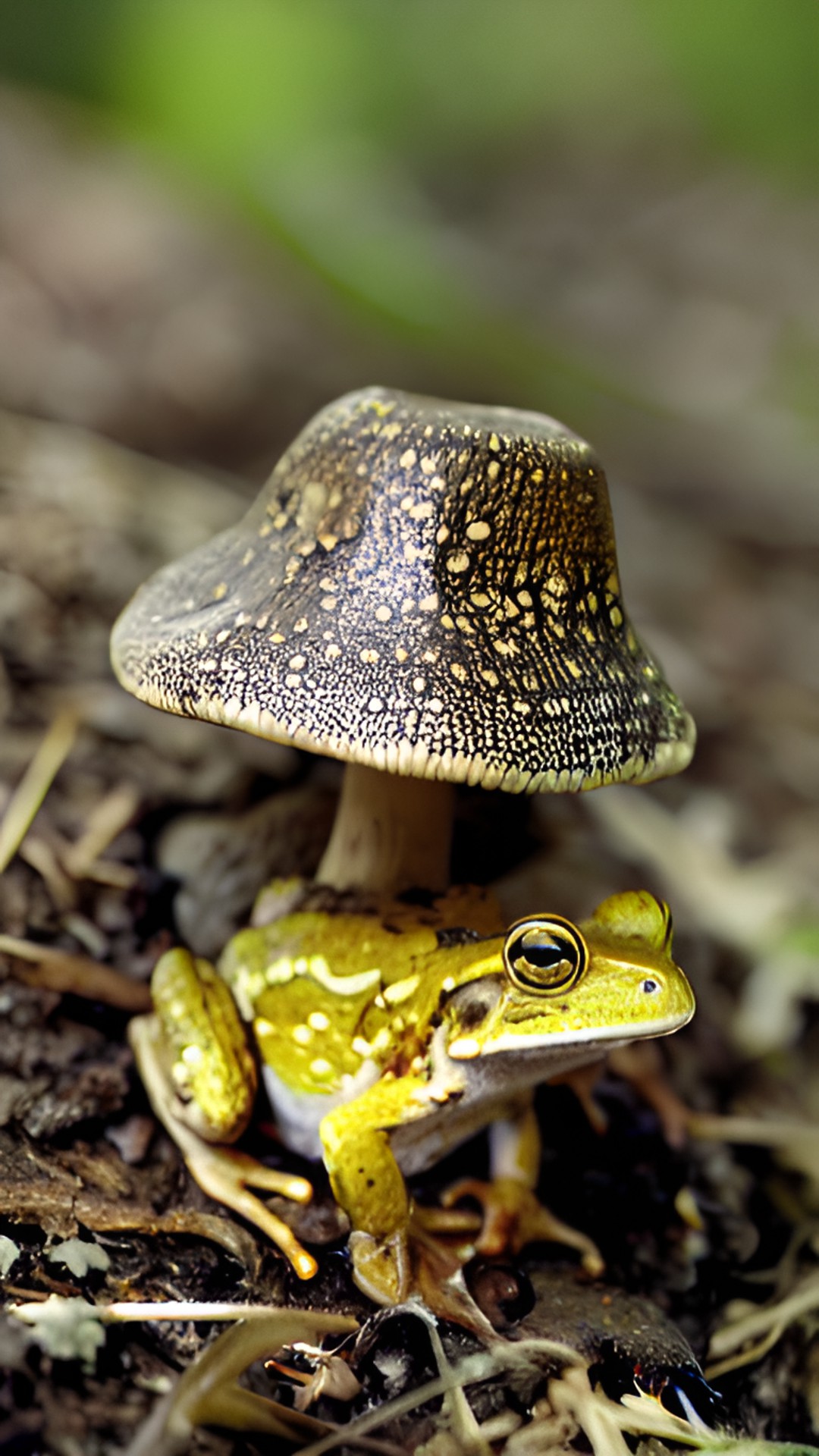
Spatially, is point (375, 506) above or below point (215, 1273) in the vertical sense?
above

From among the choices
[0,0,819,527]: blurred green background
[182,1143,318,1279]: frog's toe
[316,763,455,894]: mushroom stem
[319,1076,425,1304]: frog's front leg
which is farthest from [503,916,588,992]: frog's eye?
[0,0,819,527]: blurred green background

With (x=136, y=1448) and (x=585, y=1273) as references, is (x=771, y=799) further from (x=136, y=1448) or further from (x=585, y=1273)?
(x=136, y=1448)

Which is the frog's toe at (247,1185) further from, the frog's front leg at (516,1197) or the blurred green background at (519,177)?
the blurred green background at (519,177)

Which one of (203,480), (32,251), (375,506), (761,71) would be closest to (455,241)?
(761,71)

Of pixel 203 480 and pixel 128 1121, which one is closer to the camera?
pixel 128 1121

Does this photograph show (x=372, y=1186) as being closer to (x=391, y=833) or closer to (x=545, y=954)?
(x=545, y=954)

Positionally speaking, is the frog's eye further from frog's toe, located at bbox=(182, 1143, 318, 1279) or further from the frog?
frog's toe, located at bbox=(182, 1143, 318, 1279)
